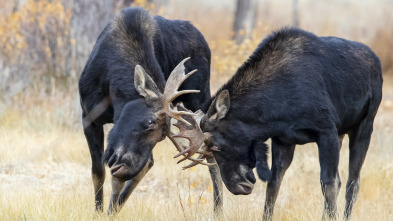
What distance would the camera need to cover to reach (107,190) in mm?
8414

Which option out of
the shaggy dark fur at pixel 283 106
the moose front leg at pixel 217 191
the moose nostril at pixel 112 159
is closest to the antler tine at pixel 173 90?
the shaggy dark fur at pixel 283 106

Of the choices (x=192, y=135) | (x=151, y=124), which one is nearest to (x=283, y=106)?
(x=192, y=135)

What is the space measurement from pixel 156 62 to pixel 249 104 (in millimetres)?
977

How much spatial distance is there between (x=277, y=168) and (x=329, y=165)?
2.58ft

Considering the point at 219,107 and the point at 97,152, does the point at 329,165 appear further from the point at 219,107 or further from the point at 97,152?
the point at 97,152

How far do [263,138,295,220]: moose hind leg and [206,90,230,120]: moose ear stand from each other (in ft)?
3.09

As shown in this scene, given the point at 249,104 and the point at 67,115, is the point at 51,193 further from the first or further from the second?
the point at 67,115

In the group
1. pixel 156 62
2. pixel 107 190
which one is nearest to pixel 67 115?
pixel 107 190

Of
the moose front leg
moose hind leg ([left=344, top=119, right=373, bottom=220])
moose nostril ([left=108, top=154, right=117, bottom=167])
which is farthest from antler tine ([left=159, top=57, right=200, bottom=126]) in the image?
moose hind leg ([left=344, top=119, right=373, bottom=220])

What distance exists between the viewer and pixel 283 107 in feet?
21.2

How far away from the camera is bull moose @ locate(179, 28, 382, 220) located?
635cm

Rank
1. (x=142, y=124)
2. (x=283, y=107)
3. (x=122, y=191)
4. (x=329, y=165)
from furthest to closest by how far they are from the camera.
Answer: (x=122, y=191), (x=329, y=165), (x=283, y=107), (x=142, y=124)

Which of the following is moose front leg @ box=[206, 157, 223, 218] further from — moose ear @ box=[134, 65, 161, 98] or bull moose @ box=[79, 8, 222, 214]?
moose ear @ box=[134, 65, 161, 98]

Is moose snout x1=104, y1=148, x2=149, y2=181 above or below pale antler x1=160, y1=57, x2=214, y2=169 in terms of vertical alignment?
below
